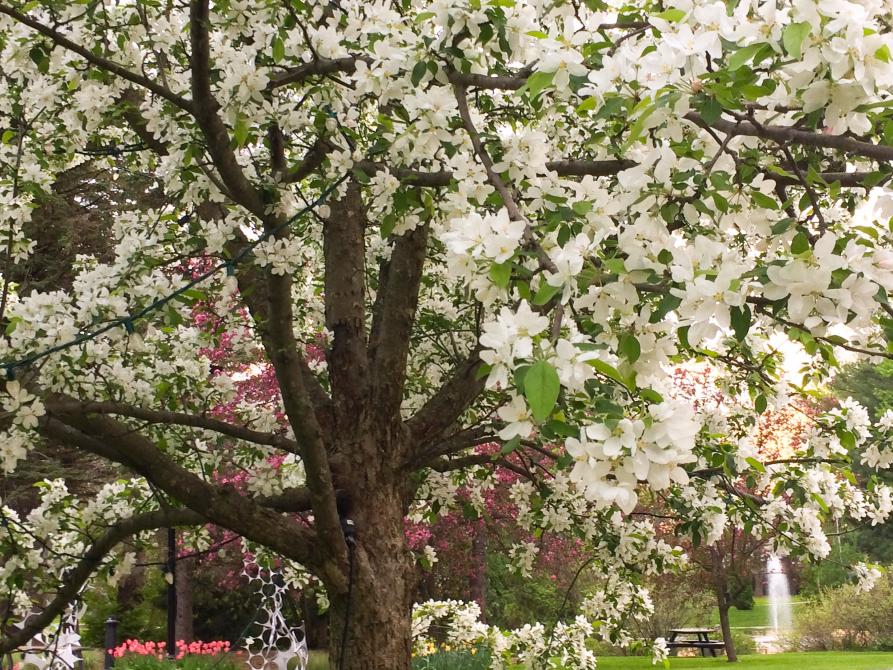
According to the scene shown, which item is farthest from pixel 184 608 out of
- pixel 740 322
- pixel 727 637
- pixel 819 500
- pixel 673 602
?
pixel 740 322

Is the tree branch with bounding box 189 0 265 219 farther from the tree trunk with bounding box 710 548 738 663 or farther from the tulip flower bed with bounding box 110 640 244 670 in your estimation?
the tree trunk with bounding box 710 548 738 663

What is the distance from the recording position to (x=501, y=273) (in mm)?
1547

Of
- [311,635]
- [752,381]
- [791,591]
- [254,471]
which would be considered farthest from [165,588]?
[791,591]

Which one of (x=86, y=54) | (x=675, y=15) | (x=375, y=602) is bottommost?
(x=375, y=602)

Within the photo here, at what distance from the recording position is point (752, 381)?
3488mm

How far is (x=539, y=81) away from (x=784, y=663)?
1149cm

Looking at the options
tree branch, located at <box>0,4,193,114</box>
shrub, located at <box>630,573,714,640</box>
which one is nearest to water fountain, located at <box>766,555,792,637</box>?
shrub, located at <box>630,573,714,640</box>

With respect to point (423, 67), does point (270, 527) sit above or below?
below

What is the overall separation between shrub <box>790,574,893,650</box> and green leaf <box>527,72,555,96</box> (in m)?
14.6

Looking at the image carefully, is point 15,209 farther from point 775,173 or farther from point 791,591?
point 791,591

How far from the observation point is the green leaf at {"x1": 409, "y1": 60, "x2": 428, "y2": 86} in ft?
6.72

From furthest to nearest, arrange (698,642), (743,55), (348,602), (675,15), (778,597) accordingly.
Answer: (778,597)
(698,642)
(348,602)
(675,15)
(743,55)

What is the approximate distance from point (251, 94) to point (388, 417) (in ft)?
5.50

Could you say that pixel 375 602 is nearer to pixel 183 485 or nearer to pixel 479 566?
pixel 183 485
